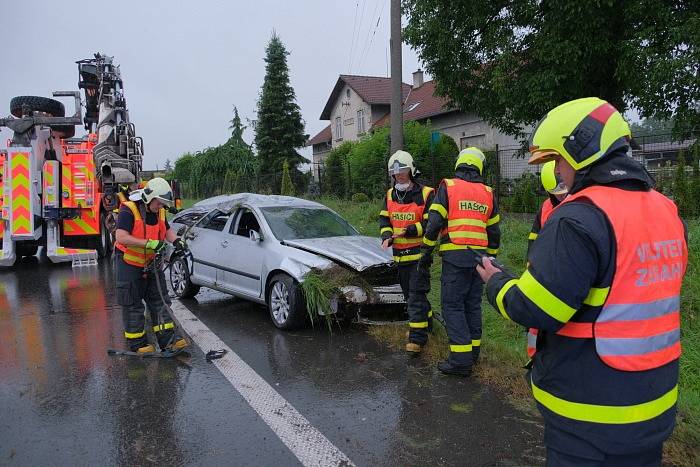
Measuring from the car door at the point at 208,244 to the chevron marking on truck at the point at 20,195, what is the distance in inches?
189

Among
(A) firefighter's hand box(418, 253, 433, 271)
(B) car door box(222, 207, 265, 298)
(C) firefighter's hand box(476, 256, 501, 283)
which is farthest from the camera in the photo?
(B) car door box(222, 207, 265, 298)

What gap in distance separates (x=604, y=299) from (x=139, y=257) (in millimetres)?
4668

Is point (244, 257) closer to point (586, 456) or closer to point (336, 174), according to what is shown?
point (586, 456)

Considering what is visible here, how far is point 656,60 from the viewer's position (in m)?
8.55

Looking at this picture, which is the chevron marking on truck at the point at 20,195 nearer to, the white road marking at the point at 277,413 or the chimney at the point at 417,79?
the white road marking at the point at 277,413

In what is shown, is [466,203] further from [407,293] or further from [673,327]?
[673,327]

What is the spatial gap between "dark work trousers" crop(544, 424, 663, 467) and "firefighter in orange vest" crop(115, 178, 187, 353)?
4290 millimetres

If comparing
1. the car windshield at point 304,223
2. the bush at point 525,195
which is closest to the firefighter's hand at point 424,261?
the car windshield at point 304,223

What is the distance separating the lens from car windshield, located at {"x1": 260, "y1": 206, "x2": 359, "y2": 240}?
6.95m

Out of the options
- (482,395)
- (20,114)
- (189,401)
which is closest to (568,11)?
(482,395)

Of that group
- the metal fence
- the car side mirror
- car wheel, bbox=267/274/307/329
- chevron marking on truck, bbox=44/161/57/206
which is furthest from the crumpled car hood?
chevron marking on truck, bbox=44/161/57/206

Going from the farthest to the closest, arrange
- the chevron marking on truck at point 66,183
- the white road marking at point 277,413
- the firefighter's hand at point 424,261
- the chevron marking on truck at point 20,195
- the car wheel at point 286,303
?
the chevron marking on truck at point 66,183 → the chevron marking on truck at point 20,195 → the car wheel at point 286,303 → the firefighter's hand at point 424,261 → the white road marking at point 277,413

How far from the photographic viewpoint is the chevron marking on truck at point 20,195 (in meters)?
10.8

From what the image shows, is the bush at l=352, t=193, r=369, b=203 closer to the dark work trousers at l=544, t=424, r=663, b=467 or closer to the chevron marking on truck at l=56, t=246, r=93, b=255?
the chevron marking on truck at l=56, t=246, r=93, b=255
